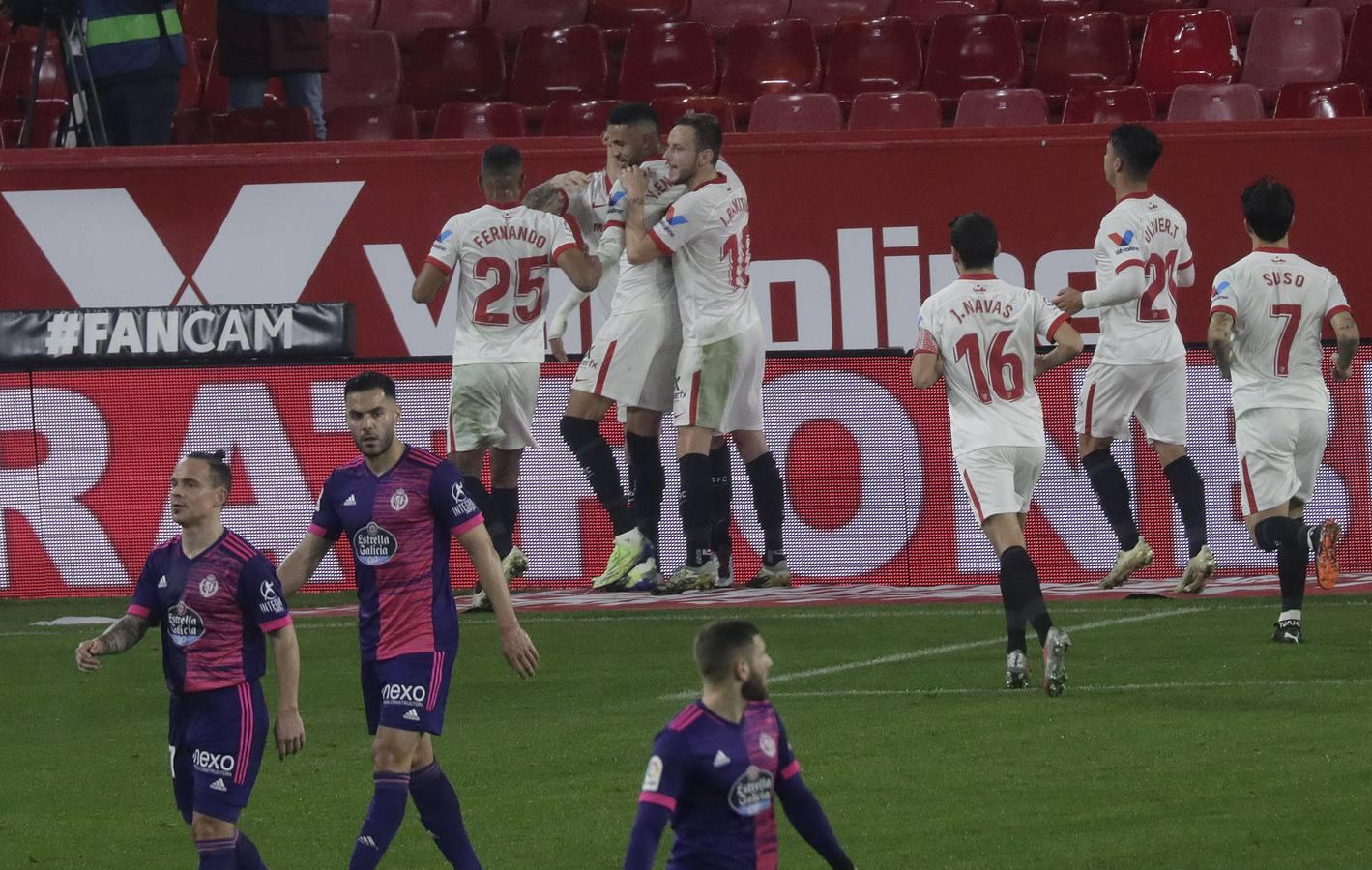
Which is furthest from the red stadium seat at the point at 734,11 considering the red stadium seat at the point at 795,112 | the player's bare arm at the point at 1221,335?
the player's bare arm at the point at 1221,335

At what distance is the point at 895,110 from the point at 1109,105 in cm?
156

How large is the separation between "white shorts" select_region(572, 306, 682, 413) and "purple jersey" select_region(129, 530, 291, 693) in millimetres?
5663

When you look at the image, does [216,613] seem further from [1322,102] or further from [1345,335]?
[1322,102]

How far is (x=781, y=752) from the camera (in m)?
5.08

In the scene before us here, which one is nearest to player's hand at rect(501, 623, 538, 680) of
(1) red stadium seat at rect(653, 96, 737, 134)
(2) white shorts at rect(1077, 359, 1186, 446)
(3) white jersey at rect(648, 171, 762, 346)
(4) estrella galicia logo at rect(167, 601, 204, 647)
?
(4) estrella galicia logo at rect(167, 601, 204, 647)

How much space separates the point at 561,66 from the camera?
16734mm

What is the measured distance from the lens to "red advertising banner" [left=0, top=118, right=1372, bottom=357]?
1351 centimetres

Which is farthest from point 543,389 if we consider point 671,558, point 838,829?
point 838,829

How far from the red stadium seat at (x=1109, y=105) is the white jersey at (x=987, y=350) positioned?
21.5 feet

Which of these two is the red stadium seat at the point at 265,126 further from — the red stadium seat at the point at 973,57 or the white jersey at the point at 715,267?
the red stadium seat at the point at 973,57

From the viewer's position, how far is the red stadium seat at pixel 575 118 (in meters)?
15.6

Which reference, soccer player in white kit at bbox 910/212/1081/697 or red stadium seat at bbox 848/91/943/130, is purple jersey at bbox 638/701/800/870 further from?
red stadium seat at bbox 848/91/943/130

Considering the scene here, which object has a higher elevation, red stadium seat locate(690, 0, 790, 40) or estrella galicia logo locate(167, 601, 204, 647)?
red stadium seat locate(690, 0, 790, 40)

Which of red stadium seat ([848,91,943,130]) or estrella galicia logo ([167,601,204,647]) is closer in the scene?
estrella galicia logo ([167,601,204,647])
